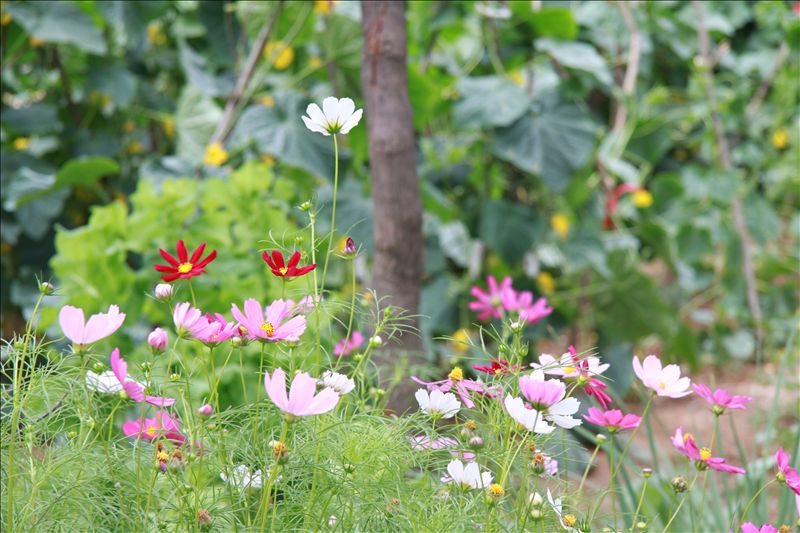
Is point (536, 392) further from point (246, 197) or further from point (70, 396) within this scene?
point (246, 197)

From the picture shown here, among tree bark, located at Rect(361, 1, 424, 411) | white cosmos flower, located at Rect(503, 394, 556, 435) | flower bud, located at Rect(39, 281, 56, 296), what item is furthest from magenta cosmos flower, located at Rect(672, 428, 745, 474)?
tree bark, located at Rect(361, 1, 424, 411)

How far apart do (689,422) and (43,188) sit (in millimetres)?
1769

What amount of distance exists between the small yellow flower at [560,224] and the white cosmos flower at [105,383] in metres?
1.80

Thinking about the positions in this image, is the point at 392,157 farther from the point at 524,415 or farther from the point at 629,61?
the point at 629,61

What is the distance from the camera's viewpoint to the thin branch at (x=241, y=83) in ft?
7.16

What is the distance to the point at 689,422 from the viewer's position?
2.69 m

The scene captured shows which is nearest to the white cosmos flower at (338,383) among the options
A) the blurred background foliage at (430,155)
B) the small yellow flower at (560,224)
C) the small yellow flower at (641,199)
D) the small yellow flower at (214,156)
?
the blurred background foliage at (430,155)

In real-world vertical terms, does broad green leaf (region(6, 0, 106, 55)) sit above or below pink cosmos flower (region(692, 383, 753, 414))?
below

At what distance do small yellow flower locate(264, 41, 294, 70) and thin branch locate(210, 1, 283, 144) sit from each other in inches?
1.4

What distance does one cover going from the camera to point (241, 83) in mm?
2254

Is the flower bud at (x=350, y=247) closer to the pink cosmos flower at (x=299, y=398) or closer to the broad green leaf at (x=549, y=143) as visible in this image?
the pink cosmos flower at (x=299, y=398)

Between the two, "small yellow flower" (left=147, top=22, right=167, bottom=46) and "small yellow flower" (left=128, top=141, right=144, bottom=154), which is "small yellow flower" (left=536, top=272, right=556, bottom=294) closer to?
"small yellow flower" (left=128, top=141, right=144, bottom=154)

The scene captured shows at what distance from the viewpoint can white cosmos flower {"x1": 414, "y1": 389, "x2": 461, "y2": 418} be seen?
32.9 inches

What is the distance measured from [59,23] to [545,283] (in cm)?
141
